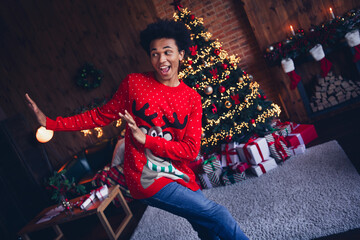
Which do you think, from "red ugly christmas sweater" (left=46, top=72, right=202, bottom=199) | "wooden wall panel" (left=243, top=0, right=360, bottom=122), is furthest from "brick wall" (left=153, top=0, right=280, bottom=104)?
"red ugly christmas sweater" (left=46, top=72, right=202, bottom=199)

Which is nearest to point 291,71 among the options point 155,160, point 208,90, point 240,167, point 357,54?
point 357,54

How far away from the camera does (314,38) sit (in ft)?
11.0

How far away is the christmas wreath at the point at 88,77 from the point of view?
4773mm

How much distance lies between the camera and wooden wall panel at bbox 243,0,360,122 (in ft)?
11.6

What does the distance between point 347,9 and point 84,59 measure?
454 centimetres

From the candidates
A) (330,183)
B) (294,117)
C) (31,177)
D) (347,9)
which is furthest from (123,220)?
(347,9)

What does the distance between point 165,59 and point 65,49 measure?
13.8 feet

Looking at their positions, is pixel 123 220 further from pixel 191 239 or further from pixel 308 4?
pixel 308 4

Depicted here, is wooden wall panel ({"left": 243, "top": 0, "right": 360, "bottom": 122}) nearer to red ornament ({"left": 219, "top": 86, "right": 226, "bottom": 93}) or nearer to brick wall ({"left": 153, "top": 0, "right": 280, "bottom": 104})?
brick wall ({"left": 153, "top": 0, "right": 280, "bottom": 104})

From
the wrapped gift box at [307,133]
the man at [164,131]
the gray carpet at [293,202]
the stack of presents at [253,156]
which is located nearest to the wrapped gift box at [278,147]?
the stack of presents at [253,156]

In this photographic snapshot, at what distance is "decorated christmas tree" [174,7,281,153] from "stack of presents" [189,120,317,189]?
21 cm

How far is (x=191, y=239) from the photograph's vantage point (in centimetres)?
229

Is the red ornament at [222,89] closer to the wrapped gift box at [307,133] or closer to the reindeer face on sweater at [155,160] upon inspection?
the wrapped gift box at [307,133]

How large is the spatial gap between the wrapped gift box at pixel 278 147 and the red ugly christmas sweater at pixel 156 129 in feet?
6.40
